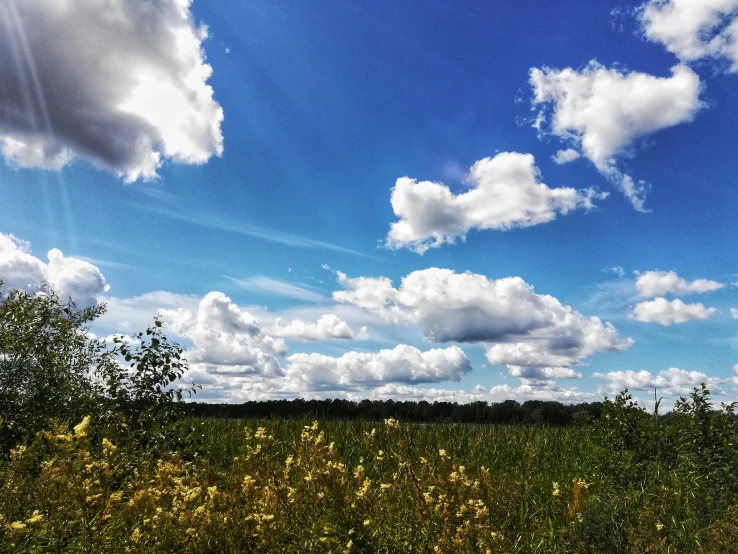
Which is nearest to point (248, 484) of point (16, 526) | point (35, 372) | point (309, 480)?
point (309, 480)

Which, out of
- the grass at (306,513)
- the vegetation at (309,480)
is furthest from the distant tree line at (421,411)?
the grass at (306,513)

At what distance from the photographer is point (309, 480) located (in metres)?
4.38

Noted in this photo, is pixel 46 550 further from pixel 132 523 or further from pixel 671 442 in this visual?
pixel 671 442

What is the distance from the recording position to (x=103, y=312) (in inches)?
444

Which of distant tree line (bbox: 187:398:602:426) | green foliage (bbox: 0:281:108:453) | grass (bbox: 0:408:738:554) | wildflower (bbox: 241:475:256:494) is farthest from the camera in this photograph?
distant tree line (bbox: 187:398:602:426)

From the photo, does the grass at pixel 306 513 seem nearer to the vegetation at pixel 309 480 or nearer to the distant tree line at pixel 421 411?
the vegetation at pixel 309 480

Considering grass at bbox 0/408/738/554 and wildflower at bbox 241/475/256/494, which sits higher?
wildflower at bbox 241/475/256/494

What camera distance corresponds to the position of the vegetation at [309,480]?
4240mm

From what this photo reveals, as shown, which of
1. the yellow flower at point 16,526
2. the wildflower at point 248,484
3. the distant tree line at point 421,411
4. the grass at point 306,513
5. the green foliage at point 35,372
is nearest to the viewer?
the yellow flower at point 16,526

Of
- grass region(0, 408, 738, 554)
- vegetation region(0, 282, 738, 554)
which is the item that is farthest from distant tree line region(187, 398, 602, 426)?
grass region(0, 408, 738, 554)

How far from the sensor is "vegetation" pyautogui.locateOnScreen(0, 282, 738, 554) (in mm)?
4240

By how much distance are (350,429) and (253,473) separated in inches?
264

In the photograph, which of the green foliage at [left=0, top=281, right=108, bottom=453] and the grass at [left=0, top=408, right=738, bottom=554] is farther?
the green foliage at [left=0, top=281, right=108, bottom=453]

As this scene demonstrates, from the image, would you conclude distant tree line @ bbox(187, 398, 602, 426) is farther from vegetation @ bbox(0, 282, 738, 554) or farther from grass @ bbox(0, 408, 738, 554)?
grass @ bbox(0, 408, 738, 554)
